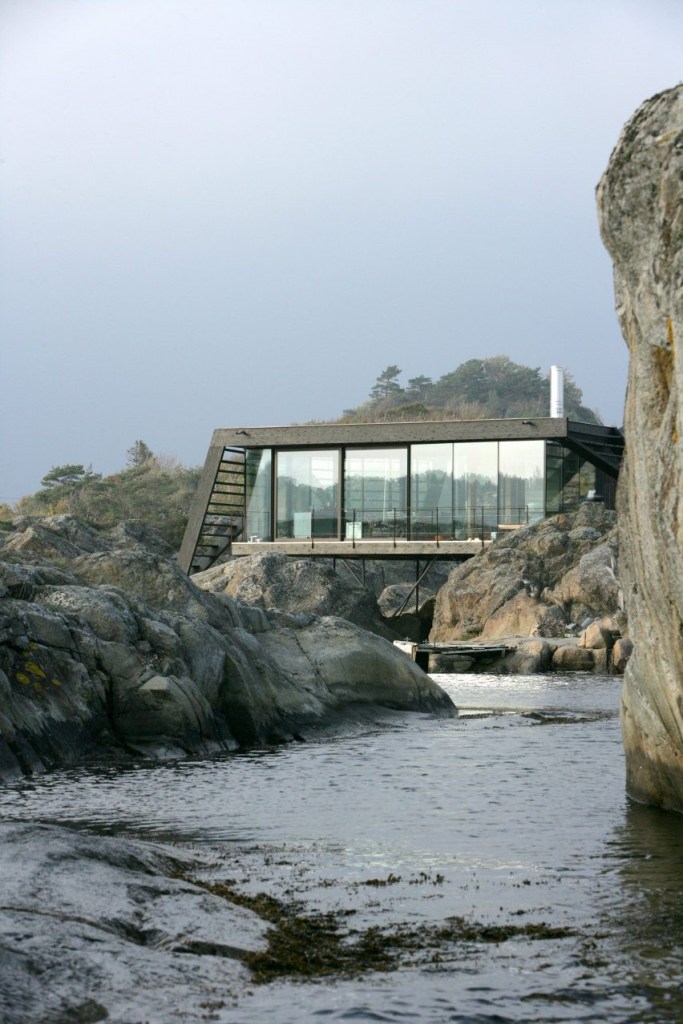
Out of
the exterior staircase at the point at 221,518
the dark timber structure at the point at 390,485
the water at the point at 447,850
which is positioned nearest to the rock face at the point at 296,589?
the dark timber structure at the point at 390,485

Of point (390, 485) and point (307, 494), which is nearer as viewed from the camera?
point (390, 485)

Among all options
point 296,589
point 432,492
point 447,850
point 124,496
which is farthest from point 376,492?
point 447,850

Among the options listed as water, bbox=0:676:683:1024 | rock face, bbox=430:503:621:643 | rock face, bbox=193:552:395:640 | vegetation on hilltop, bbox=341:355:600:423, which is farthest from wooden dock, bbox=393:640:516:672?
vegetation on hilltop, bbox=341:355:600:423

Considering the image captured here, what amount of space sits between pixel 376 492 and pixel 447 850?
39.7 m

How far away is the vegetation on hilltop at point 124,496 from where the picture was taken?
7062 centimetres

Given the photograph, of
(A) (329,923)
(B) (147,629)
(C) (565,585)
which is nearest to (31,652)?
(B) (147,629)

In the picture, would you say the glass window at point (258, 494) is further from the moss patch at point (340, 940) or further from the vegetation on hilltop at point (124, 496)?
the moss patch at point (340, 940)

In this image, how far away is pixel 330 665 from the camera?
74.0 feet

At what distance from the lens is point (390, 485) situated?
4997cm

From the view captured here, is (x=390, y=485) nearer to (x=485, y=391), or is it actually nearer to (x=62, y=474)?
(x=62, y=474)

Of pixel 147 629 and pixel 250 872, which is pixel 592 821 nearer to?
pixel 250 872

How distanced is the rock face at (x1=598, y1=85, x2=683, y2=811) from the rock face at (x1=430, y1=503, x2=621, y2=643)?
94.9ft

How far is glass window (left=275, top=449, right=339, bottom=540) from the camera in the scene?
5053 centimetres

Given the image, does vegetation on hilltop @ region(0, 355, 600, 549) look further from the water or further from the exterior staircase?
the water
